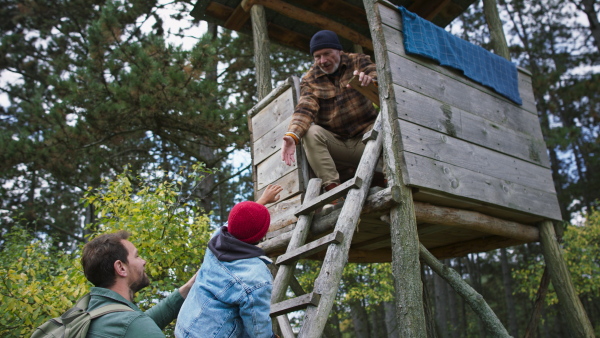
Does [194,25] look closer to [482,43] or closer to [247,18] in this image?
[247,18]

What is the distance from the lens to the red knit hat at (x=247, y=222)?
2619mm

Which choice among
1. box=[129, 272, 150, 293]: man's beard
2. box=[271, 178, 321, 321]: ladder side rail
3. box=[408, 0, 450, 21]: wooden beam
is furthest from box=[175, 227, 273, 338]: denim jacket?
box=[408, 0, 450, 21]: wooden beam

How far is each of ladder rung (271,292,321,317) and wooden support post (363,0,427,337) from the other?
0.83 metres

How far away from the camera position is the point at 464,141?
4.71m

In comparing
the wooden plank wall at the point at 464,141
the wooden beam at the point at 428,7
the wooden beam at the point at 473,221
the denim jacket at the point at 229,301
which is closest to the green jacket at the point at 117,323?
the denim jacket at the point at 229,301

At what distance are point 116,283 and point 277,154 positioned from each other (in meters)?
3.29

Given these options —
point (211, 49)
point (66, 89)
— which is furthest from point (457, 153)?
point (66, 89)

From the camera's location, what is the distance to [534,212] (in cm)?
518

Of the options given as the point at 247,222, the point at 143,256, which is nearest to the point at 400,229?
the point at 247,222

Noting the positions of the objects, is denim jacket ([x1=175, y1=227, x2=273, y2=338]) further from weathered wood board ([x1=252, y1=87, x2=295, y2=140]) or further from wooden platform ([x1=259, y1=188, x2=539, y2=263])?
weathered wood board ([x1=252, y1=87, x2=295, y2=140])

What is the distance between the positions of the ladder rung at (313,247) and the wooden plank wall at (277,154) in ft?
3.38

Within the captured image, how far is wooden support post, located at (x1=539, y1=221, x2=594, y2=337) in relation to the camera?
519 cm

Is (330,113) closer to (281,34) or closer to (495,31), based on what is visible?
(495,31)

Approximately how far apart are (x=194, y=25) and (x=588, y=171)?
48.4 feet
